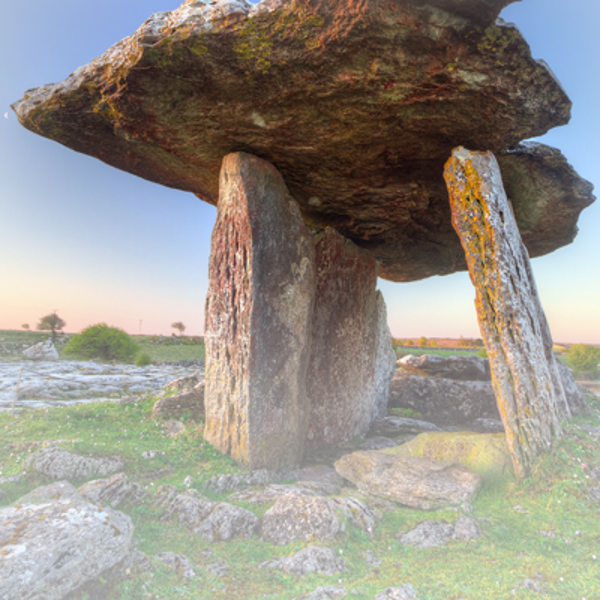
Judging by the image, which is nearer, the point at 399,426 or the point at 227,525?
the point at 227,525

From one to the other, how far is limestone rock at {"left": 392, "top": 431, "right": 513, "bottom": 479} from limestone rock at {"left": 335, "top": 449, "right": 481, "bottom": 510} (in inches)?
11.9

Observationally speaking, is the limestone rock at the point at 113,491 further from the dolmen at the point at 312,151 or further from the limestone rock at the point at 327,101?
the limestone rock at the point at 327,101

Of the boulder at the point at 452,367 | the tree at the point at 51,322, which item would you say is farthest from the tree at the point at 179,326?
the boulder at the point at 452,367

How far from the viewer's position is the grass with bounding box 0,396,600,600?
3.45 meters

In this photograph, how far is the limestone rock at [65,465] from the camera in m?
5.28

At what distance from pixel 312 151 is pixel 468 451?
18.2 feet

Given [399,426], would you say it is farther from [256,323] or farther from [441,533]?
[441,533]

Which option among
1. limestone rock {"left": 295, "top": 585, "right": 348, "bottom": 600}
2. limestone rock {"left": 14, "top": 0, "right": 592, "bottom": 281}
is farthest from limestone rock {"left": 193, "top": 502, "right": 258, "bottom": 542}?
limestone rock {"left": 14, "top": 0, "right": 592, "bottom": 281}

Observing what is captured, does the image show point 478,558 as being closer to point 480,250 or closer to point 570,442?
point 570,442

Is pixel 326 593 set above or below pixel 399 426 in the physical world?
above

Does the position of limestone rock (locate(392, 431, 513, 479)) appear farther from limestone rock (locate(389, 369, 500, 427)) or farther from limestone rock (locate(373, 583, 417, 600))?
limestone rock (locate(389, 369, 500, 427))

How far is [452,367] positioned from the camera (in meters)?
15.0

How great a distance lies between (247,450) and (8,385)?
9962 mm

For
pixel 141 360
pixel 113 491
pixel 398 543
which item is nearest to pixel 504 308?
pixel 398 543
